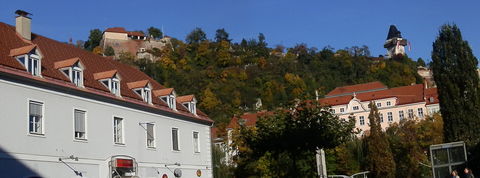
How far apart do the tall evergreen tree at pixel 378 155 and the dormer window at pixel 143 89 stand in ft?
91.8

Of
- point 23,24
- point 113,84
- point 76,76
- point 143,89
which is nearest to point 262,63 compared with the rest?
point 143,89

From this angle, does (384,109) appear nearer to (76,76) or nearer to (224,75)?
(224,75)

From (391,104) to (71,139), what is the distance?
80853mm

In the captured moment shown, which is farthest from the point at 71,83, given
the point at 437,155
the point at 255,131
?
the point at 437,155

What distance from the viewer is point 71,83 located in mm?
27422

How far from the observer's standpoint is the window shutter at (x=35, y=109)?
82.0ft

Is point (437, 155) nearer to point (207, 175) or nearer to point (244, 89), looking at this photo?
point (207, 175)

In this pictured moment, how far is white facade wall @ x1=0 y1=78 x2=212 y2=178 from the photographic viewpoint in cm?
2369

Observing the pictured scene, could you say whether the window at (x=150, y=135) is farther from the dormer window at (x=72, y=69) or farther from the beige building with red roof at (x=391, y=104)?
the beige building with red roof at (x=391, y=104)

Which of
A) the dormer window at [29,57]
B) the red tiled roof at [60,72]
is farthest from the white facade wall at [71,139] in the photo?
the dormer window at [29,57]

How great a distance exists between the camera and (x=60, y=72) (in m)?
27.6

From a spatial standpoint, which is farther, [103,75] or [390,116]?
[390,116]

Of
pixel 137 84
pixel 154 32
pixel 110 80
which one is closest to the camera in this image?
pixel 110 80

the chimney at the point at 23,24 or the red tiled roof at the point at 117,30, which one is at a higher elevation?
the red tiled roof at the point at 117,30
